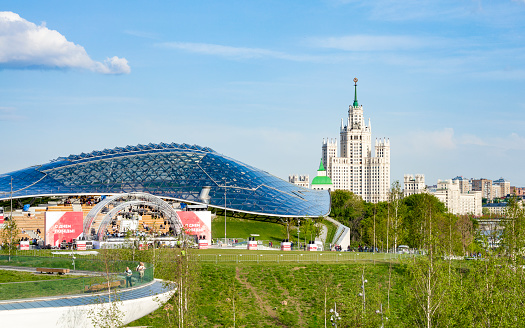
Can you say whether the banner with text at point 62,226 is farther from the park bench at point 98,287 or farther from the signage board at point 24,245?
the park bench at point 98,287

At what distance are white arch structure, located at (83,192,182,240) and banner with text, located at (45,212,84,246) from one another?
4.56ft

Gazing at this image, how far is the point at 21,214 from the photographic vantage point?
81.1 m

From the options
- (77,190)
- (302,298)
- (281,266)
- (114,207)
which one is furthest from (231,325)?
(77,190)

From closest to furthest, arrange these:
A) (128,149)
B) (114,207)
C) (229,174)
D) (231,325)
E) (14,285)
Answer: (14,285) → (231,325) → (114,207) → (229,174) → (128,149)

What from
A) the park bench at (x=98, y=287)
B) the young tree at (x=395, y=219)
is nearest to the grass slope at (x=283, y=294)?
the park bench at (x=98, y=287)

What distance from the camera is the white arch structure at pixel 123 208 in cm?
7081

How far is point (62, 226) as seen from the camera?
6850 cm

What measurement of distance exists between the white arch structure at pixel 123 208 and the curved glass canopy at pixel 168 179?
14113 millimetres

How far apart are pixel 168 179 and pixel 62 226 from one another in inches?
1046

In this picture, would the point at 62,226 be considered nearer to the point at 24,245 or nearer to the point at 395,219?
the point at 24,245

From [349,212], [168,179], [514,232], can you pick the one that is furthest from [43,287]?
[349,212]

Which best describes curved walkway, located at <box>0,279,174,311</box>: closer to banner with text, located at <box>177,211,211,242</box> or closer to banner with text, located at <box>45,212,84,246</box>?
banner with text, located at <box>45,212,84,246</box>

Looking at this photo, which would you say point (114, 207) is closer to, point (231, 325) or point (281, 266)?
point (281, 266)

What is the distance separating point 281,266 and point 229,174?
146 feet
